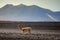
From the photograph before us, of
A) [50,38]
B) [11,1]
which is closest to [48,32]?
[50,38]

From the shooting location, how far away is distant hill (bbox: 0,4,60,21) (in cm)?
217

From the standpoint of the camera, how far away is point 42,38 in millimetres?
2123

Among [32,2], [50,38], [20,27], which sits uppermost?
[32,2]

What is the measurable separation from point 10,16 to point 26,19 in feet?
0.63

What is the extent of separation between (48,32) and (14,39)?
1.30 feet

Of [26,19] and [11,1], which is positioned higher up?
[11,1]

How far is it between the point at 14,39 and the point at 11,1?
0.46 m

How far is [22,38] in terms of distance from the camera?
83.9 inches

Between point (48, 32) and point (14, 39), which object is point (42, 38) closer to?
point (48, 32)

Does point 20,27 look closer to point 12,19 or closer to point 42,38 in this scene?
point 12,19

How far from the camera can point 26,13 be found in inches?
86.7

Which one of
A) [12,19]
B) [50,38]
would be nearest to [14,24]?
[12,19]

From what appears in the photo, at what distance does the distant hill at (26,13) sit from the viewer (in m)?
2.17

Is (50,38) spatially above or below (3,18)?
below
